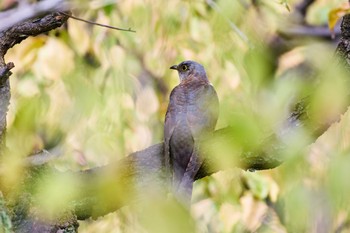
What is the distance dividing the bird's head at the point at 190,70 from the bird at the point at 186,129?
0.35 m

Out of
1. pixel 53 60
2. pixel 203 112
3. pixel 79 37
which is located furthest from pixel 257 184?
pixel 203 112

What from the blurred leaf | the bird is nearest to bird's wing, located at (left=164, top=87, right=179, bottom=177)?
the bird

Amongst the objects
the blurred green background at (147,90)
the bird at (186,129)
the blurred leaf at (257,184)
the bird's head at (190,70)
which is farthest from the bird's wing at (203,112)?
the blurred leaf at (257,184)

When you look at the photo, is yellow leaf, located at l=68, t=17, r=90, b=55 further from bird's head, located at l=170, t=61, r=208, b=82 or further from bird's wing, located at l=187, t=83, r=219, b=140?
bird's wing, located at l=187, t=83, r=219, b=140

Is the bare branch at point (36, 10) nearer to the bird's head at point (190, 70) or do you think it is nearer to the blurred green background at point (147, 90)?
the blurred green background at point (147, 90)

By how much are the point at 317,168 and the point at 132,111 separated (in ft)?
4.61

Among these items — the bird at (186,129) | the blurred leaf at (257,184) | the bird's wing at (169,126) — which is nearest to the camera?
the bird at (186,129)

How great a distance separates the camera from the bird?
3779 mm

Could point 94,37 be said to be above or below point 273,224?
above

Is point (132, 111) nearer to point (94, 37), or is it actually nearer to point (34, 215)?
point (94, 37)

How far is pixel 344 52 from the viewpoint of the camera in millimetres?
3295

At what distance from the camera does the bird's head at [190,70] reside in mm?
5020

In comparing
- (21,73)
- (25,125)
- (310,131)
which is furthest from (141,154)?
(21,73)

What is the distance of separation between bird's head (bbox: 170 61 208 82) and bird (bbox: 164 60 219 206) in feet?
1.14
